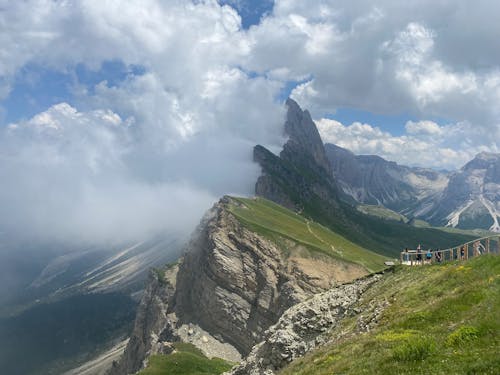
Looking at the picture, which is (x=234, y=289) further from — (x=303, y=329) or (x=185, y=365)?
(x=303, y=329)

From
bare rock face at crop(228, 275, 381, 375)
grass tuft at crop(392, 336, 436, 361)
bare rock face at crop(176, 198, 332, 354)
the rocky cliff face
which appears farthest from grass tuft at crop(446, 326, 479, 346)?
Answer: the rocky cliff face

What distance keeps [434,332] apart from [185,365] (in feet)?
407

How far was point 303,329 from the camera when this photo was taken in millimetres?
46656

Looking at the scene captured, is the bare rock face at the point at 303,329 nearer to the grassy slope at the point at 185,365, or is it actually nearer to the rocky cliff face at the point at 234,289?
the grassy slope at the point at 185,365

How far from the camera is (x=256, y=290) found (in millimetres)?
160125

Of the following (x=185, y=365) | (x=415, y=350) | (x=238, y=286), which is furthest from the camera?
(x=238, y=286)

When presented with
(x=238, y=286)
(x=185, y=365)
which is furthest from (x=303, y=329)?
(x=238, y=286)

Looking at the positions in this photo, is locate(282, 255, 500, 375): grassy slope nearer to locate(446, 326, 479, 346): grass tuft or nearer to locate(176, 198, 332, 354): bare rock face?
locate(446, 326, 479, 346): grass tuft

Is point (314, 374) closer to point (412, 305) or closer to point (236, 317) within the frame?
point (412, 305)

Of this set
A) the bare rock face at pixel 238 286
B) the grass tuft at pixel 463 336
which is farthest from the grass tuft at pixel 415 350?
the bare rock face at pixel 238 286

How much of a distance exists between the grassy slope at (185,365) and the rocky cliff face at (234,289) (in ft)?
33.8

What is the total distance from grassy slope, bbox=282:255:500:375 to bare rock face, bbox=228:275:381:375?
527cm

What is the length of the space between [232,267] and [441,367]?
14860 cm

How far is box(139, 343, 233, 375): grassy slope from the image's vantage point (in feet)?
433
